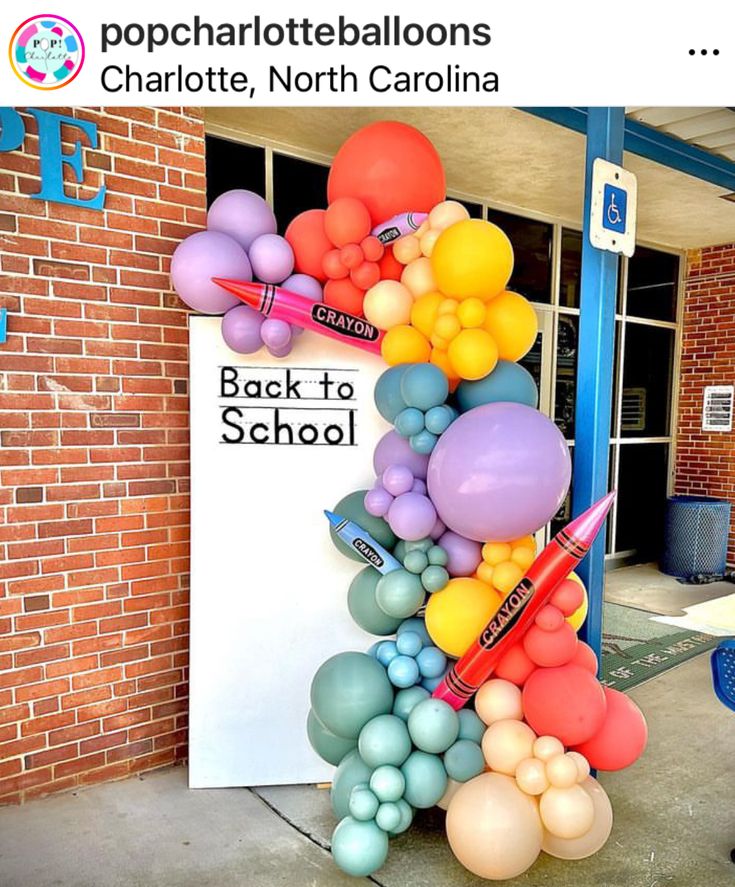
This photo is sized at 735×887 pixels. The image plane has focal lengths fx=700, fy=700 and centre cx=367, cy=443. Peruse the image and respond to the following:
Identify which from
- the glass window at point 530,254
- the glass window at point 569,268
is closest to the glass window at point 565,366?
the glass window at point 569,268

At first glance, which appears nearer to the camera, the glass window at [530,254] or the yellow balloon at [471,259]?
the yellow balloon at [471,259]

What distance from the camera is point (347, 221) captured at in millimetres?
2502

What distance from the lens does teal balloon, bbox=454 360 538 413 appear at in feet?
8.01

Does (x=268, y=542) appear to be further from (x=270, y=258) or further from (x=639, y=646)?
(x=639, y=646)

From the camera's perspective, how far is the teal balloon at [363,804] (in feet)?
7.11

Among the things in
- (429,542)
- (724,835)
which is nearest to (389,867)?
(429,542)

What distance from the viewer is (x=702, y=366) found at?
22.6 feet

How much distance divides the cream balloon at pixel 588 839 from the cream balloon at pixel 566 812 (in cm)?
10

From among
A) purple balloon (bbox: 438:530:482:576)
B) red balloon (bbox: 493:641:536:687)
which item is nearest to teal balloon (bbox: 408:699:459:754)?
red balloon (bbox: 493:641:536:687)

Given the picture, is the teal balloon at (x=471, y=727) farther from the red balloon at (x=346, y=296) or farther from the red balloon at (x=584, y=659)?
the red balloon at (x=346, y=296)

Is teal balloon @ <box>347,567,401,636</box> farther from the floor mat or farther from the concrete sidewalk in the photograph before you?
the floor mat

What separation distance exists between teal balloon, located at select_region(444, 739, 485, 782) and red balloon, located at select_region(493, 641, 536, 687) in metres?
0.25
